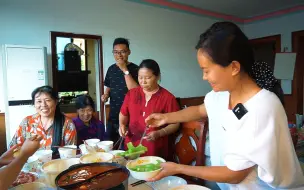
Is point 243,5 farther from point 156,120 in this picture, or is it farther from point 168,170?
point 168,170

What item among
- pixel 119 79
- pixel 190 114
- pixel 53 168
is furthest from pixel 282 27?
pixel 53 168

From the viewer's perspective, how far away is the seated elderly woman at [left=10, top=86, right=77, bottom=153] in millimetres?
1696

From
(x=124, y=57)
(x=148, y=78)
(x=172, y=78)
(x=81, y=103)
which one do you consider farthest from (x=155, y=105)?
(x=172, y=78)

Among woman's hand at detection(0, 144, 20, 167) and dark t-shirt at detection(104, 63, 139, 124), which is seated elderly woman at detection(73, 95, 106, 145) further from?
woman's hand at detection(0, 144, 20, 167)

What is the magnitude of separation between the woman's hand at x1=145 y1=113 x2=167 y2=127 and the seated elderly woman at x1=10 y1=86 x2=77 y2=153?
0.64 metres

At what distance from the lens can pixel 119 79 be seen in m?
2.37

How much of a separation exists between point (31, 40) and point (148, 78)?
215 cm

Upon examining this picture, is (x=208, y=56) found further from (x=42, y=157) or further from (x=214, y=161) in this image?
(x=42, y=157)

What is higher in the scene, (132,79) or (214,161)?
(132,79)

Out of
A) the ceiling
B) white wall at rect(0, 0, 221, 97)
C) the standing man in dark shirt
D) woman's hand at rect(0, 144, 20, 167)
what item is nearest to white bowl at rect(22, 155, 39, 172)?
woman's hand at rect(0, 144, 20, 167)

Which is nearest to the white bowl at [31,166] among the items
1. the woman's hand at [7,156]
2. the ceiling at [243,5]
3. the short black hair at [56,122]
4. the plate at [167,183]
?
the woman's hand at [7,156]

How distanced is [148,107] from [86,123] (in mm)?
854

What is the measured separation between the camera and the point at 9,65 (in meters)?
2.77

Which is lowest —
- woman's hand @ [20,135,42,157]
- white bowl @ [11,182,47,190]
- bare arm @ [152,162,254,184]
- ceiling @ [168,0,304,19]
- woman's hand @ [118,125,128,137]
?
white bowl @ [11,182,47,190]
